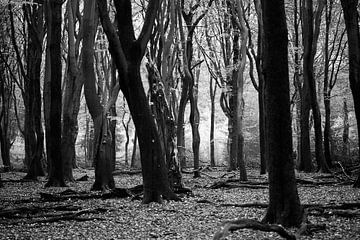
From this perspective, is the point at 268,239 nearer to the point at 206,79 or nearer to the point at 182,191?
the point at 182,191

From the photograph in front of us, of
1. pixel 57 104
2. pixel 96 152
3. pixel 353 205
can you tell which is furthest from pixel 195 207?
pixel 57 104

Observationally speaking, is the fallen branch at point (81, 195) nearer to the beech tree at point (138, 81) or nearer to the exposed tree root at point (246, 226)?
the beech tree at point (138, 81)

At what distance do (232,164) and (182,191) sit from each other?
10942 mm

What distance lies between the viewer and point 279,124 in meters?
6.69

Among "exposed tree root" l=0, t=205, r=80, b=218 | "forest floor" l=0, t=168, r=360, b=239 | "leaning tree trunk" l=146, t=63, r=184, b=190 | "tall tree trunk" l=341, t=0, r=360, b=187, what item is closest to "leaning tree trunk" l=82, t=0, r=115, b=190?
"forest floor" l=0, t=168, r=360, b=239

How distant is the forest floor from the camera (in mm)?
6757

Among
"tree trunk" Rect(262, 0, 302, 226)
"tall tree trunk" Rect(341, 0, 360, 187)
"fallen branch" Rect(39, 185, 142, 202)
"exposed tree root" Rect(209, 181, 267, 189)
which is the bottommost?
"fallen branch" Rect(39, 185, 142, 202)

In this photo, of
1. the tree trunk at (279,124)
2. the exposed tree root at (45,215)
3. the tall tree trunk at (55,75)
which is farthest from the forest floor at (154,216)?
the tall tree trunk at (55,75)

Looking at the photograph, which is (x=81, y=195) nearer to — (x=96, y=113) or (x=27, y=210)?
(x=27, y=210)

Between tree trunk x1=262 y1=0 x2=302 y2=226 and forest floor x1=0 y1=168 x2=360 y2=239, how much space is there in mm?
490

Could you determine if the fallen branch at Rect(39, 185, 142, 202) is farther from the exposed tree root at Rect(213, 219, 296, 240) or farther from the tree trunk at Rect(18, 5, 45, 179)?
the exposed tree root at Rect(213, 219, 296, 240)

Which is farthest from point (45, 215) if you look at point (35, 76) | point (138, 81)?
point (35, 76)

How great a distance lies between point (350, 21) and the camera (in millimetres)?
10914

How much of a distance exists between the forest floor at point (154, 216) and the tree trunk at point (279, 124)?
49cm
